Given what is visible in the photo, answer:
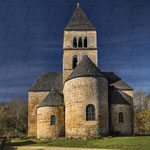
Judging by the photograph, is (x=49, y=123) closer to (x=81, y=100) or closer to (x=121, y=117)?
(x=81, y=100)

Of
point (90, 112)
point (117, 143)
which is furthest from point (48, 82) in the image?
point (117, 143)

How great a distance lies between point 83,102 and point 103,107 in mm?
2536

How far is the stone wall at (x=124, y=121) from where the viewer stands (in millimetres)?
25708

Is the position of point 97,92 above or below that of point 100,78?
below

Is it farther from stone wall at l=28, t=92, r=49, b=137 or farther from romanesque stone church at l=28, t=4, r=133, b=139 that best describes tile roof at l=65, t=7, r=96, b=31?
stone wall at l=28, t=92, r=49, b=137

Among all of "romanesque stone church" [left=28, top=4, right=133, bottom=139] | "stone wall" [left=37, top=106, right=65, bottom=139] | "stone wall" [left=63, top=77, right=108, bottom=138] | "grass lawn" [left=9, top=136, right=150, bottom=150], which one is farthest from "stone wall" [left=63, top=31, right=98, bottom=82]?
"grass lawn" [left=9, top=136, right=150, bottom=150]

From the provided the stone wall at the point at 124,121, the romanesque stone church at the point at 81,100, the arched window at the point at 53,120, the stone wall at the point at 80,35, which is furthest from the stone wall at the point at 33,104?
the stone wall at the point at 124,121

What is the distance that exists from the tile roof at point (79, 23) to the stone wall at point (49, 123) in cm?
1460

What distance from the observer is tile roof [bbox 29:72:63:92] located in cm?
3297

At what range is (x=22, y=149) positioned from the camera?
57.4ft

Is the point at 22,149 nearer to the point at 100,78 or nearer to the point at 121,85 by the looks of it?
the point at 100,78

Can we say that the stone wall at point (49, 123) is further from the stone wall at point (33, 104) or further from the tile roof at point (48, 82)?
the tile roof at point (48, 82)

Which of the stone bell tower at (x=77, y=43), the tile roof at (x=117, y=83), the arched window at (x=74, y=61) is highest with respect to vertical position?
the stone bell tower at (x=77, y=43)

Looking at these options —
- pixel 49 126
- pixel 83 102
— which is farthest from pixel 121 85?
pixel 49 126
